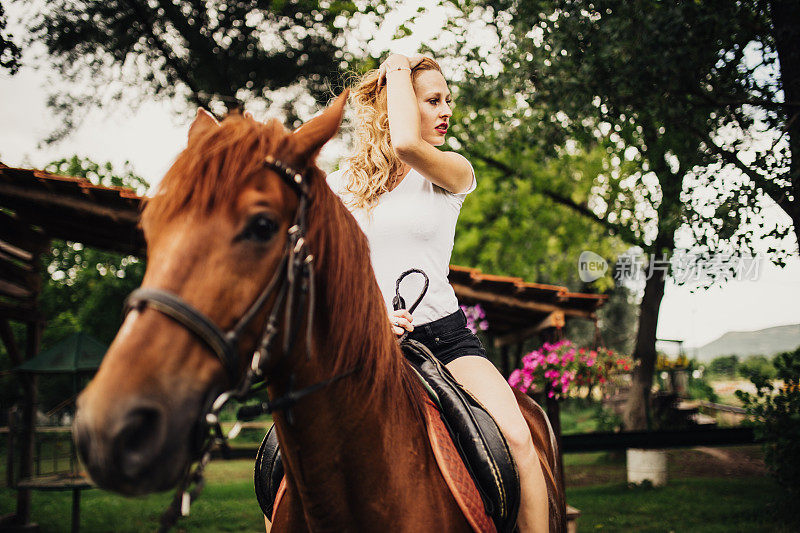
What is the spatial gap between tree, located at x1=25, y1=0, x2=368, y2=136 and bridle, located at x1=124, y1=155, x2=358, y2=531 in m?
9.82

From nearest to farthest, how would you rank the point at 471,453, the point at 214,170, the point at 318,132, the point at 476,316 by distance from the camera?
the point at 214,170, the point at 318,132, the point at 471,453, the point at 476,316

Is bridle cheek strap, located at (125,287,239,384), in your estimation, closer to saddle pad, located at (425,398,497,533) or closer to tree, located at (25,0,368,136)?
saddle pad, located at (425,398,497,533)

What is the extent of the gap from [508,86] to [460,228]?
707 cm

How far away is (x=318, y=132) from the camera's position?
1438mm

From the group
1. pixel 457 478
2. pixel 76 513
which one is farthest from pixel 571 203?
pixel 457 478

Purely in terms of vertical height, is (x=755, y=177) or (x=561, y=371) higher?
(x=755, y=177)

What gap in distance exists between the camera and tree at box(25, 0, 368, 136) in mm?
10328

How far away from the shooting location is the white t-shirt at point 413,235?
2221mm

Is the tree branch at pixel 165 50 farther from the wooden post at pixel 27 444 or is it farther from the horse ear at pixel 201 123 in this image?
the horse ear at pixel 201 123

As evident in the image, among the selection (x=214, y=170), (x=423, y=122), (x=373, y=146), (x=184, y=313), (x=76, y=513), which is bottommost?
(x=76, y=513)

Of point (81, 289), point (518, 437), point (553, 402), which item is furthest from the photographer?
point (81, 289)

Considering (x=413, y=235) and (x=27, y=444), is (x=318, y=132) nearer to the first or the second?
(x=413, y=235)

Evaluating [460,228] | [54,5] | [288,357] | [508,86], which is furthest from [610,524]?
[54,5]

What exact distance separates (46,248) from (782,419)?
10121 millimetres
